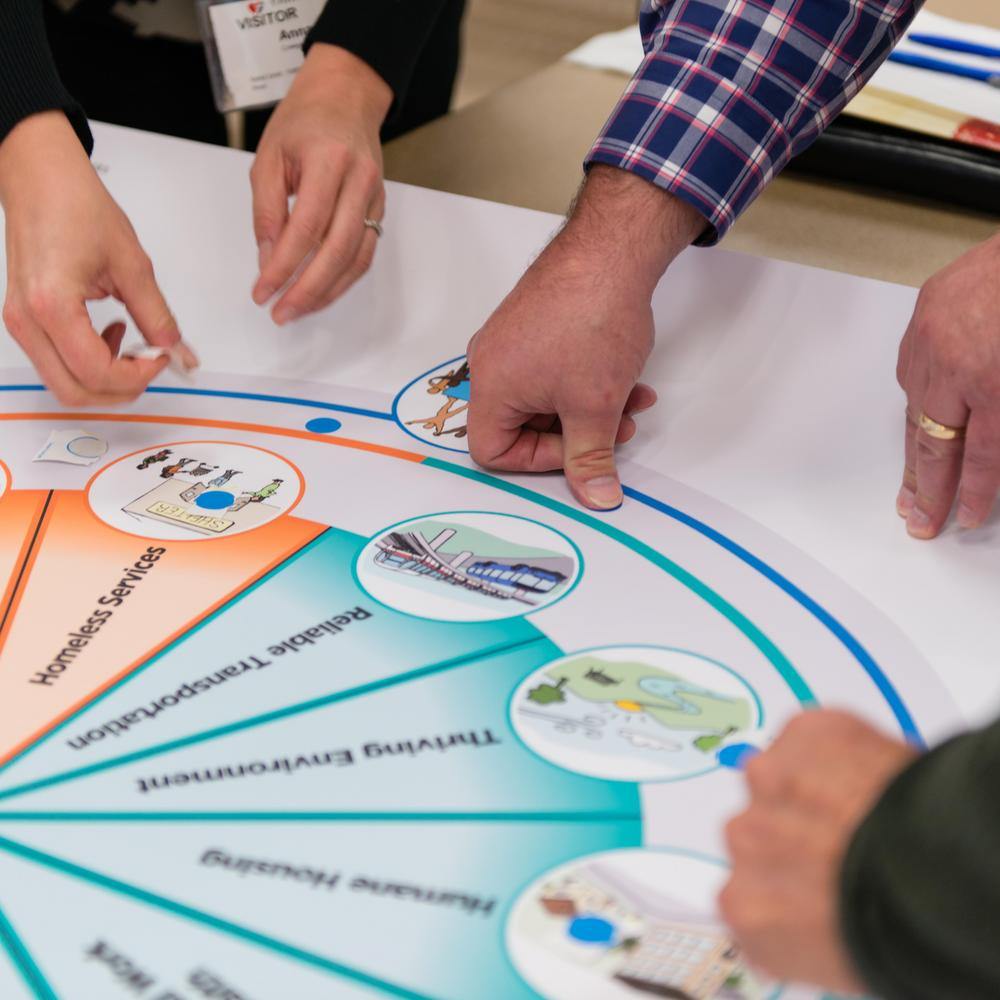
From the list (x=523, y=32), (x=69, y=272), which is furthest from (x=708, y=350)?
(x=523, y=32)

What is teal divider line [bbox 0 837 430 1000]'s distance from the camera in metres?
0.51

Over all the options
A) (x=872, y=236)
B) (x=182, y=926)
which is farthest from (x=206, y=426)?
(x=872, y=236)

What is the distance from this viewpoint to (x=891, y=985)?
37 centimetres

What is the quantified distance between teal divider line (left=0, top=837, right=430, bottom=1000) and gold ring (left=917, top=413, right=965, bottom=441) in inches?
19.1

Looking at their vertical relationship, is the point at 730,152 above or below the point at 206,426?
above

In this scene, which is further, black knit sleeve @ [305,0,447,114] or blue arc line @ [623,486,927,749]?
black knit sleeve @ [305,0,447,114]

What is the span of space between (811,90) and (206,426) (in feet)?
1.70

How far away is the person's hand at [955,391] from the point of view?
745 millimetres

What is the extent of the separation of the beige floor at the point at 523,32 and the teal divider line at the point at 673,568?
8.53 feet

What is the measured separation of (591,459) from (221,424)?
290mm

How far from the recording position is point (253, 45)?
1206mm

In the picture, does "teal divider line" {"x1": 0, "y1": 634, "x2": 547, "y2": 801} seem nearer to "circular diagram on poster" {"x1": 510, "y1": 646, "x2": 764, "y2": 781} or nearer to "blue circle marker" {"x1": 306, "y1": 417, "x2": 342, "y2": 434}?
"circular diagram on poster" {"x1": 510, "y1": 646, "x2": 764, "y2": 781}

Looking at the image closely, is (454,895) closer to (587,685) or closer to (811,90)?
(587,685)

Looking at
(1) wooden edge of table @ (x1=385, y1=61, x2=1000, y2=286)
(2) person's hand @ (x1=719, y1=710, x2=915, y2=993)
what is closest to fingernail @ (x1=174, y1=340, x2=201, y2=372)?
(1) wooden edge of table @ (x1=385, y1=61, x2=1000, y2=286)
